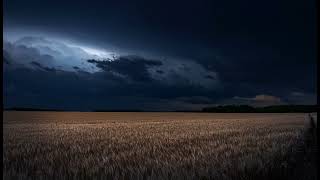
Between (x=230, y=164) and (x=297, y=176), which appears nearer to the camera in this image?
(x=297, y=176)

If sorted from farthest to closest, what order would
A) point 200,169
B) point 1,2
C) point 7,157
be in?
1. point 7,157
2. point 200,169
3. point 1,2

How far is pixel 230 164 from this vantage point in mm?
6977

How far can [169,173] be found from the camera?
6.05 metres

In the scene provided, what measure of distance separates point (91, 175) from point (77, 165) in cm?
116

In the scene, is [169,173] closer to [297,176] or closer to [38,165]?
[297,176]

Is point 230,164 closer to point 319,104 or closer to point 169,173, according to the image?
point 169,173

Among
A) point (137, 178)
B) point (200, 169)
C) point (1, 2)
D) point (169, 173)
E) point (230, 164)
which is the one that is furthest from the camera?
point (230, 164)


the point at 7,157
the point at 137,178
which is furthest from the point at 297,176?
the point at 7,157

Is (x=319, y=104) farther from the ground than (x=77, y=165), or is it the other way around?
(x=319, y=104)

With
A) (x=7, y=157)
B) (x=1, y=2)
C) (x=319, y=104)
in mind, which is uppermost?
(x=1, y=2)

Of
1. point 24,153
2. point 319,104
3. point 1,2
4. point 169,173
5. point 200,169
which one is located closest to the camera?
point 1,2

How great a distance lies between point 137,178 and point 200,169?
120cm

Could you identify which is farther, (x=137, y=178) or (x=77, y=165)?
(x=77, y=165)

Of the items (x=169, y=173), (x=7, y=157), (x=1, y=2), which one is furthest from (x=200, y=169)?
(x=7, y=157)
